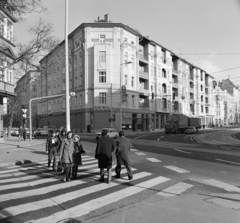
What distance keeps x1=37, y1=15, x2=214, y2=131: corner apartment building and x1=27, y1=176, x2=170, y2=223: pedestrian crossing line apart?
31.2 metres

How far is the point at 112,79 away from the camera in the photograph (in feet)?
146

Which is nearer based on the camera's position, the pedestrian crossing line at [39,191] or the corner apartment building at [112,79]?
the pedestrian crossing line at [39,191]

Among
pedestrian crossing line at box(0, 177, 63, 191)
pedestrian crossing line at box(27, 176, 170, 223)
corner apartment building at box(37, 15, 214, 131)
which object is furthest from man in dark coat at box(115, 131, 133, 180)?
corner apartment building at box(37, 15, 214, 131)

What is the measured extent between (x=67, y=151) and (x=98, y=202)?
8.99 feet

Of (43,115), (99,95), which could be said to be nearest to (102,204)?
(99,95)

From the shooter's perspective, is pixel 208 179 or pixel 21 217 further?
pixel 208 179

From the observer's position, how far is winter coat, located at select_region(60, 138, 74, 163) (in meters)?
8.07

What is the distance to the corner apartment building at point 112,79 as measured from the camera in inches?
1732

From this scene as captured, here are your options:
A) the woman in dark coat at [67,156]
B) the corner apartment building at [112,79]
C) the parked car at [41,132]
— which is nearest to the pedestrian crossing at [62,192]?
the woman in dark coat at [67,156]

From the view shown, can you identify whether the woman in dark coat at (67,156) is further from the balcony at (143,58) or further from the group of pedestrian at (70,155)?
the balcony at (143,58)

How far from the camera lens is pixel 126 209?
5098 mm

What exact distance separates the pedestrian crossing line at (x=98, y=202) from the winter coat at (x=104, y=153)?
3.44 feet

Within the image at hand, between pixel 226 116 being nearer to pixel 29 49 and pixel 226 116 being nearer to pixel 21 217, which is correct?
pixel 29 49

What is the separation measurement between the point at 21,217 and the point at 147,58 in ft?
169
